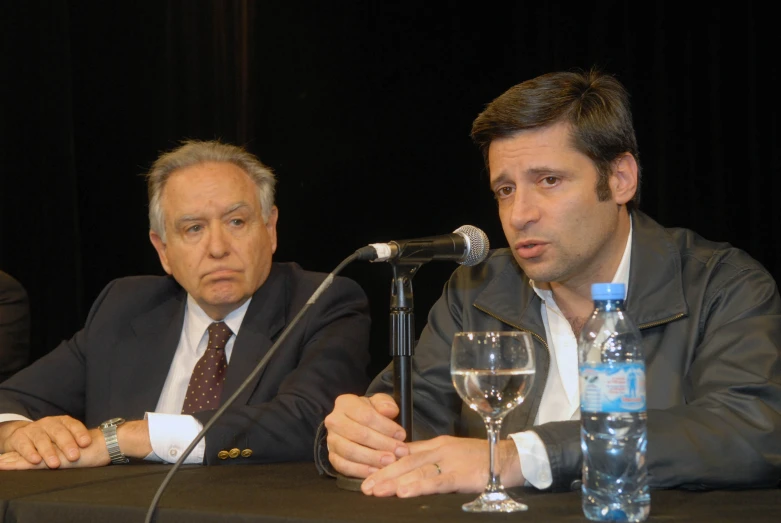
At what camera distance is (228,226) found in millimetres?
2809

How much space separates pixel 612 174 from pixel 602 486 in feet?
3.22

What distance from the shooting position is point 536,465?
1.56 meters

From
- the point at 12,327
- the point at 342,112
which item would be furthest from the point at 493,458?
the point at 342,112

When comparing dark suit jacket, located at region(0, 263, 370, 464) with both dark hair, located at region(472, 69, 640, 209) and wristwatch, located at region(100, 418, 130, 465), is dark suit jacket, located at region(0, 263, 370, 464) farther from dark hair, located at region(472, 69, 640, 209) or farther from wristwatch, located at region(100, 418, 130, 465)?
dark hair, located at region(472, 69, 640, 209)

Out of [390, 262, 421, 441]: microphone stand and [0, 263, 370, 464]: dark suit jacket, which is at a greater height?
[390, 262, 421, 441]: microphone stand

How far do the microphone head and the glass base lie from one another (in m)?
0.46

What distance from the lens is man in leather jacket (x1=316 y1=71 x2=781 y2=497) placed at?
1.58 metres

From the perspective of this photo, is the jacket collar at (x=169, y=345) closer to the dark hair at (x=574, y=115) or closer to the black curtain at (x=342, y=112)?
the dark hair at (x=574, y=115)

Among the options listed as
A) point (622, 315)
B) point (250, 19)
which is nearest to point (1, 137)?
point (250, 19)

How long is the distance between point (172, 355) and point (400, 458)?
1.27m

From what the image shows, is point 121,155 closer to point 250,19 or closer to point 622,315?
point 250,19

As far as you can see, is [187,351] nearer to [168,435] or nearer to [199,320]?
[199,320]

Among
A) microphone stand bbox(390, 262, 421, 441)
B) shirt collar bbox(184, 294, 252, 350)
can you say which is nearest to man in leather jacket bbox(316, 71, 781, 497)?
microphone stand bbox(390, 262, 421, 441)

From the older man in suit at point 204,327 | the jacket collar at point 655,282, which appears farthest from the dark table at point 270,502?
the older man in suit at point 204,327
